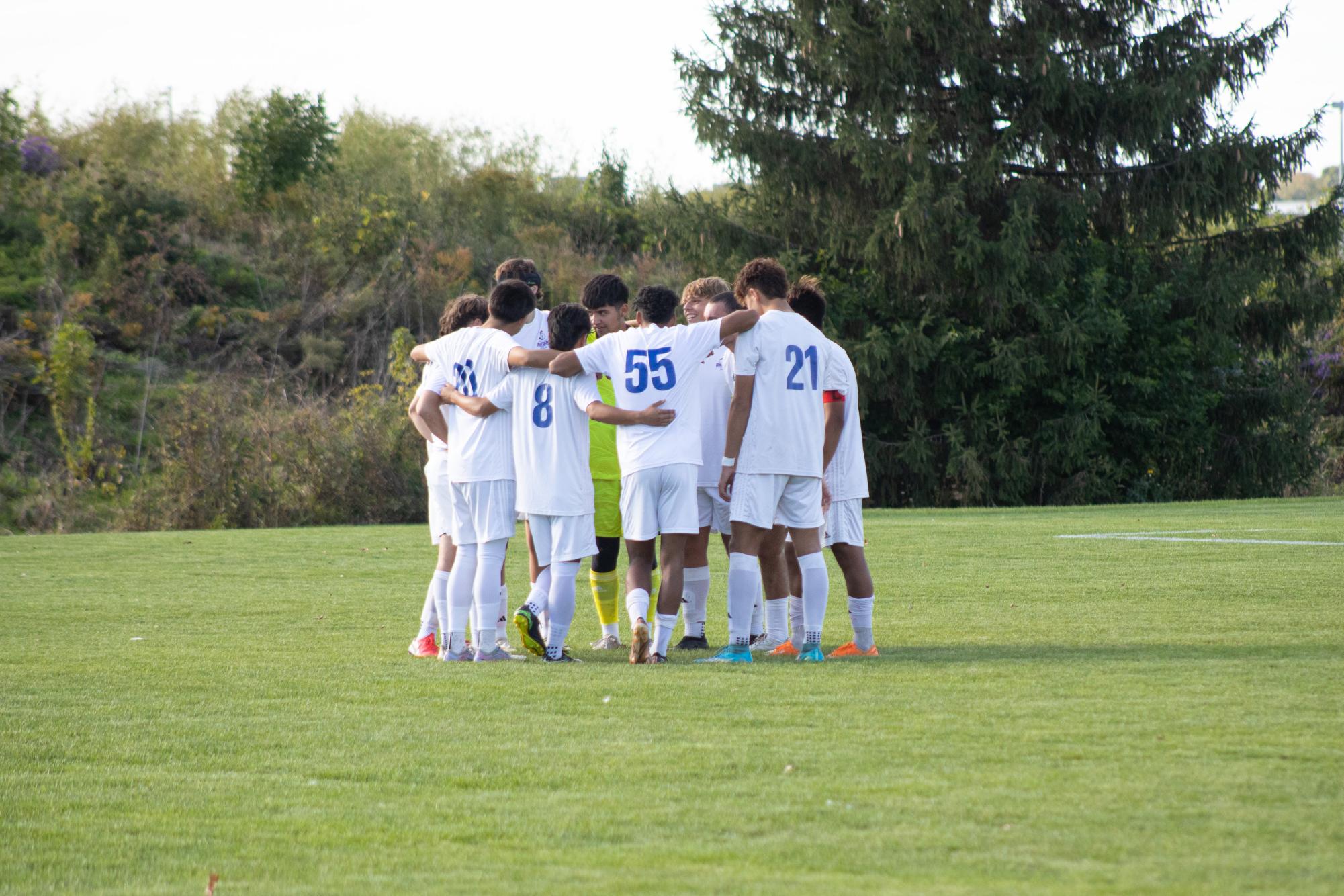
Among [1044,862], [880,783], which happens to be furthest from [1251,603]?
[1044,862]

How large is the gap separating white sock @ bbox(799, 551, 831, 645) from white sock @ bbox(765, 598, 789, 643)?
390 millimetres

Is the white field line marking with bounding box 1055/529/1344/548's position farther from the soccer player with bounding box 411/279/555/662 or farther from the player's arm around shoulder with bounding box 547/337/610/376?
the soccer player with bounding box 411/279/555/662

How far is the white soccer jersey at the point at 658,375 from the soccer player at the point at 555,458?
6.5 inches

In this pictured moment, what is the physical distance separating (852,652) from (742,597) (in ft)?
2.20

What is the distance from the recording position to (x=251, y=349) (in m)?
32.0

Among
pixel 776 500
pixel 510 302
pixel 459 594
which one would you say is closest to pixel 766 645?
pixel 776 500

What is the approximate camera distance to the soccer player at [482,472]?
7.17 metres

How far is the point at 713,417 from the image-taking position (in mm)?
7703

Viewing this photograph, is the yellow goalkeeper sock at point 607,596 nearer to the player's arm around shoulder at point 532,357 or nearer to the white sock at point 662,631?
the white sock at point 662,631

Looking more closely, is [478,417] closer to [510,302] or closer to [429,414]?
[429,414]

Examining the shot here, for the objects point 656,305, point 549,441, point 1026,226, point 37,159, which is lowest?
point 549,441

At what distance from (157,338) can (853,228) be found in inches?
606

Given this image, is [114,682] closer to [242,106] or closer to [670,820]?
[670,820]

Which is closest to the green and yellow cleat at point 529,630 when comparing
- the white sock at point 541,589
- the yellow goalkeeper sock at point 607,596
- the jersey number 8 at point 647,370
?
the white sock at point 541,589
